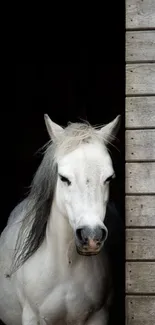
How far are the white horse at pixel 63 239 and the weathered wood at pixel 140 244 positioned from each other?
18cm

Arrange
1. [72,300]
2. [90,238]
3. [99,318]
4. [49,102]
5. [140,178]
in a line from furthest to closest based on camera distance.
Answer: [49,102], [99,318], [72,300], [140,178], [90,238]

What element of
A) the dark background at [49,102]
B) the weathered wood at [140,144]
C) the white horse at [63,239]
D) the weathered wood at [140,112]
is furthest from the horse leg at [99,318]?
the dark background at [49,102]

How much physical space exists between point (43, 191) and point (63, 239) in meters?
0.24

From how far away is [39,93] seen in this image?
6863 millimetres

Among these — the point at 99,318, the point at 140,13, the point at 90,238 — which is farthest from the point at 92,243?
the point at 140,13

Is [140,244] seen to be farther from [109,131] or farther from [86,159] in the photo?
[109,131]

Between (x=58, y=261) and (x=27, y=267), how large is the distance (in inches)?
6.8

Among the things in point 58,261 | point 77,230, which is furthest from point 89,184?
point 58,261

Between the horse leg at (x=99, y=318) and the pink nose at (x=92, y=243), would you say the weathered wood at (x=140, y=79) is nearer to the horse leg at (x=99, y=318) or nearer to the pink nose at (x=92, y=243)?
the pink nose at (x=92, y=243)

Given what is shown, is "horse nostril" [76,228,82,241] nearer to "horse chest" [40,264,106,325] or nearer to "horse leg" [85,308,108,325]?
"horse chest" [40,264,106,325]

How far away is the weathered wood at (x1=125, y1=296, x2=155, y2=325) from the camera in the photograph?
10.6 feet

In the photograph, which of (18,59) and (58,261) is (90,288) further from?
(18,59)

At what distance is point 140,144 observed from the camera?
322 cm

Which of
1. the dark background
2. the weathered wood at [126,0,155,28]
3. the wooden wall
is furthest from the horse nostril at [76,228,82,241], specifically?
the dark background
